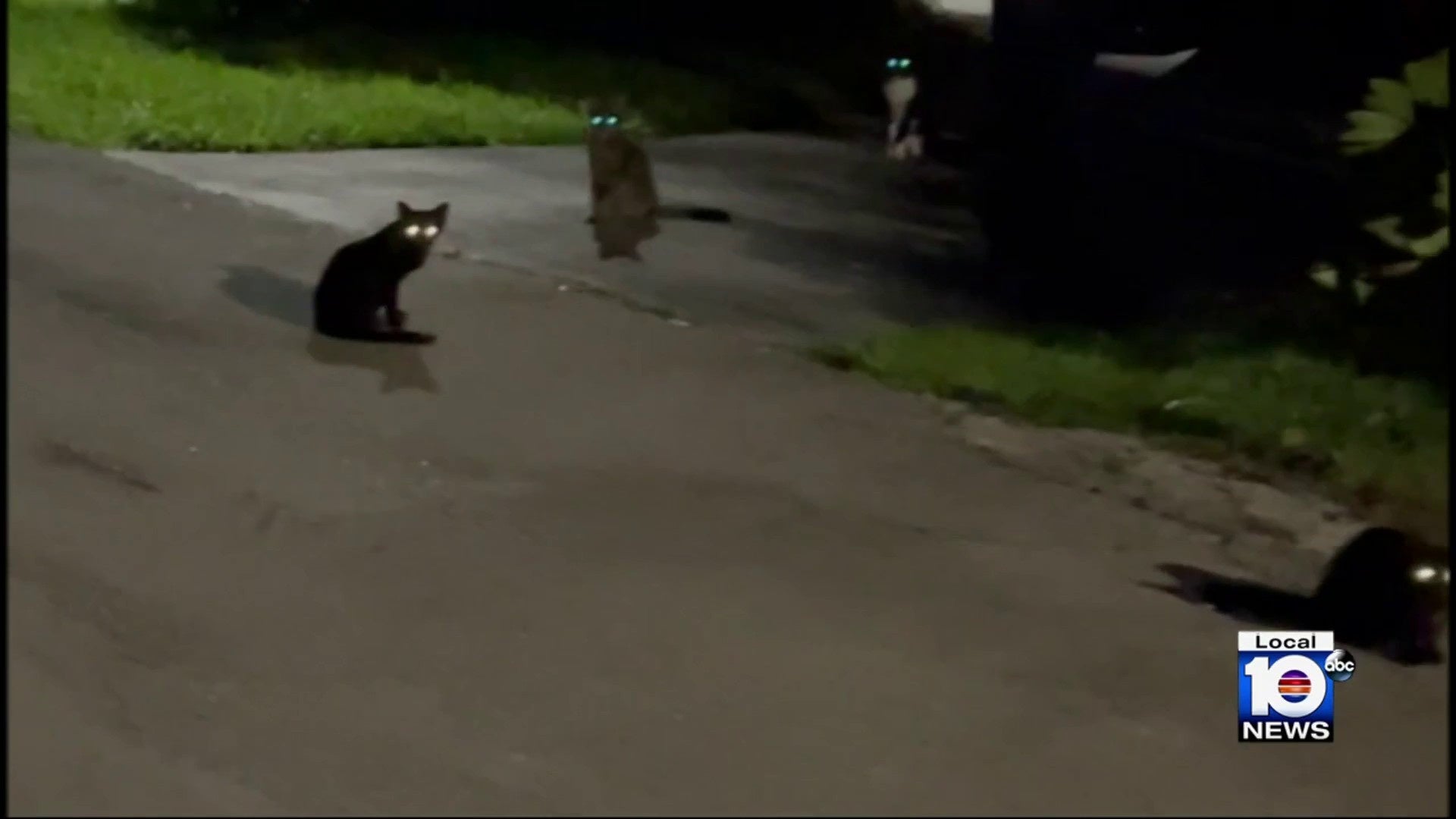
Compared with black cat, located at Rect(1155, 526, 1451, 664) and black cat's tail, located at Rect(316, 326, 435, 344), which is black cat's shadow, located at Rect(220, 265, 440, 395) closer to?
black cat's tail, located at Rect(316, 326, 435, 344)

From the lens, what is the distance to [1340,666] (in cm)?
396

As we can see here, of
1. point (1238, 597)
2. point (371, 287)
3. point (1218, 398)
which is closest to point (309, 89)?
point (371, 287)

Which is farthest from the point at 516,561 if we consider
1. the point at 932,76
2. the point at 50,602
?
A: the point at 932,76

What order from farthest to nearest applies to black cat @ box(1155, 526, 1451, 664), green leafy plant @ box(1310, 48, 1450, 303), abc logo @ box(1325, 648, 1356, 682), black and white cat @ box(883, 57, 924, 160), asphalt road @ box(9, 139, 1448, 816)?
black and white cat @ box(883, 57, 924, 160)
green leafy plant @ box(1310, 48, 1450, 303)
black cat @ box(1155, 526, 1451, 664)
abc logo @ box(1325, 648, 1356, 682)
asphalt road @ box(9, 139, 1448, 816)

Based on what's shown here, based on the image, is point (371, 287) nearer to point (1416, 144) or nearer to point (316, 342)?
point (316, 342)

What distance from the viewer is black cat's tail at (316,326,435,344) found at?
19.2ft

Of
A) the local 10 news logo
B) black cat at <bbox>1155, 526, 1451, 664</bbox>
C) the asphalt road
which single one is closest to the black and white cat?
the asphalt road

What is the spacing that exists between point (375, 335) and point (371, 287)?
0.17 m

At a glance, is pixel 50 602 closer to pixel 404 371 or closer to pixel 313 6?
pixel 404 371

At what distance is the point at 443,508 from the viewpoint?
4574 millimetres

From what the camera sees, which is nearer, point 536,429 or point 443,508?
point 443,508

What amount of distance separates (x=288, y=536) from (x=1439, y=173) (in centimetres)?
351

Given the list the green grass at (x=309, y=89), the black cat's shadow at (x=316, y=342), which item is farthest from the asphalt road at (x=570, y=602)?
the green grass at (x=309, y=89)

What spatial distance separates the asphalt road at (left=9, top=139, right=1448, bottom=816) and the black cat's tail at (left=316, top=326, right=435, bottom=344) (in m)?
0.10
